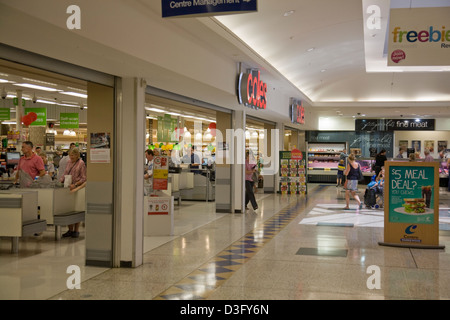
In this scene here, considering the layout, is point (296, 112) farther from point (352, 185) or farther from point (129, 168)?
point (129, 168)

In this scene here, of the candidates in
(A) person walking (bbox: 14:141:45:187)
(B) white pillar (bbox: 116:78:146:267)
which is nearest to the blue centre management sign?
(B) white pillar (bbox: 116:78:146:267)

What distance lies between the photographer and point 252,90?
11.3 meters

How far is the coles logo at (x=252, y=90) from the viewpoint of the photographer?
10578 mm

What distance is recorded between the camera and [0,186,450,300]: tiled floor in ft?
18.9

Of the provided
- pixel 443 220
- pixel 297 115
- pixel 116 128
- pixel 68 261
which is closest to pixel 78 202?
pixel 68 261

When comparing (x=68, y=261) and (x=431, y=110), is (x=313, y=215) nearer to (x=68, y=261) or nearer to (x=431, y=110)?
(x=68, y=261)

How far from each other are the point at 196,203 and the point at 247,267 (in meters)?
8.76

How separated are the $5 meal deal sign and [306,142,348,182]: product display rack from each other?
16613 millimetres

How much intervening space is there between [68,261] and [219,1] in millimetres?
4553

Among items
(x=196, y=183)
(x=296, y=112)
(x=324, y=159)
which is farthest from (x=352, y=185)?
(x=324, y=159)

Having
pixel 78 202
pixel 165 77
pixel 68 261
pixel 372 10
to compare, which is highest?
pixel 372 10

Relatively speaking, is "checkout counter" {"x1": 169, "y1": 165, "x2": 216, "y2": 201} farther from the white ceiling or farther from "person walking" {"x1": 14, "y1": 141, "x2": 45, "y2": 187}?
"person walking" {"x1": 14, "y1": 141, "x2": 45, "y2": 187}

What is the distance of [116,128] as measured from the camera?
7012mm

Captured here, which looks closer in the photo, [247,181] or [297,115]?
[247,181]
